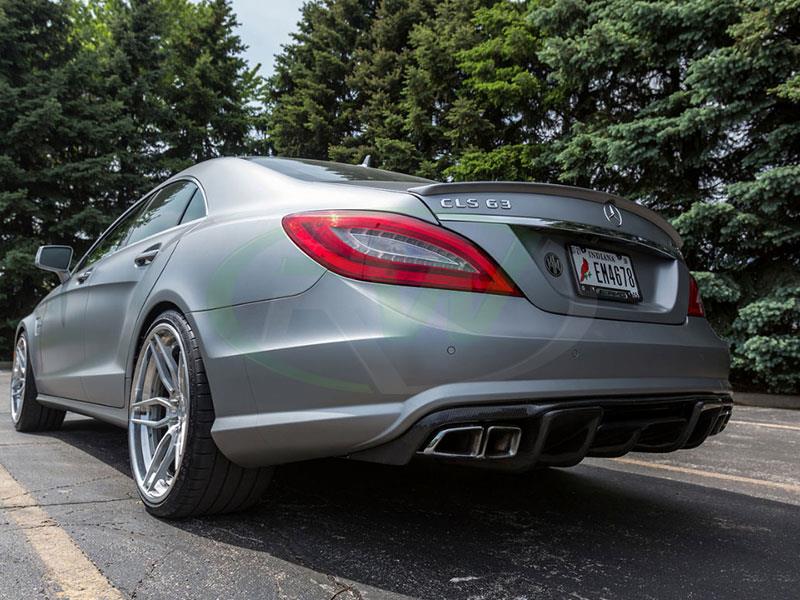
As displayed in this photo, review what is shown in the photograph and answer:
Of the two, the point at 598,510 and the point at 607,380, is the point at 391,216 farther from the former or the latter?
the point at 598,510

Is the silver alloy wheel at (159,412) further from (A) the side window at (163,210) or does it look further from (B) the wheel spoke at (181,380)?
(A) the side window at (163,210)

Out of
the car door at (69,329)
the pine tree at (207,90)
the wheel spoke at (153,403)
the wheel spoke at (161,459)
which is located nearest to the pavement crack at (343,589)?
the wheel spoke at (161,459)

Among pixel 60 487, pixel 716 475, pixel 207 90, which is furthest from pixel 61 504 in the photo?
pixel 207 90

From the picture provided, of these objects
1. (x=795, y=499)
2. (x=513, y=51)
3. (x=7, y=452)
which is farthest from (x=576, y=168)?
(x=7, y=452)

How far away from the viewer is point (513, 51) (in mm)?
12359

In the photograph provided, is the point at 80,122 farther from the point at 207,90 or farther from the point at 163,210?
the point at 163,210

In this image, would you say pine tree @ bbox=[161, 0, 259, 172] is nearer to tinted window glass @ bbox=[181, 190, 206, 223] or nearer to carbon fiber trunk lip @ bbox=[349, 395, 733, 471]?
tinted window glass @ bbox=[181, 190, 206, 223]

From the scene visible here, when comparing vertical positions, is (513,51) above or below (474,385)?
above

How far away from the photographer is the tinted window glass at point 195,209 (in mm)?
2702

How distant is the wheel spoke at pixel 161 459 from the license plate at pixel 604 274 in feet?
4.82

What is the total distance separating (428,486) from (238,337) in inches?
52.1

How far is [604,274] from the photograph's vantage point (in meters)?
2.20

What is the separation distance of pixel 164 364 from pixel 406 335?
112 cm

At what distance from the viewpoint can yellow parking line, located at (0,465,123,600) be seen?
1758 millimetres
